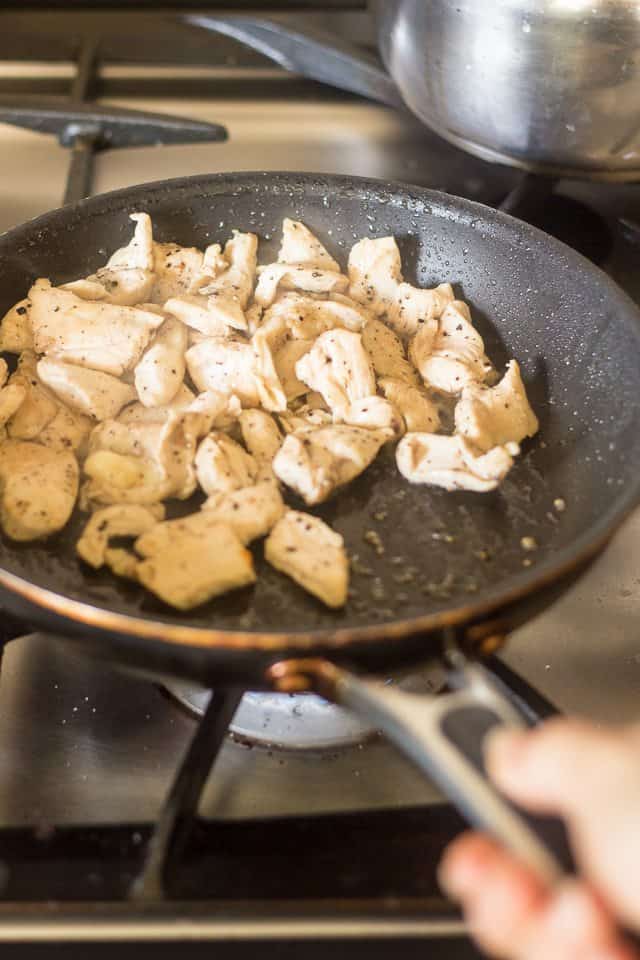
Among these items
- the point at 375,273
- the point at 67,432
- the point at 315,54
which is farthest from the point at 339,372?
the point at 315,54

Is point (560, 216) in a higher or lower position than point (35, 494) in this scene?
higher

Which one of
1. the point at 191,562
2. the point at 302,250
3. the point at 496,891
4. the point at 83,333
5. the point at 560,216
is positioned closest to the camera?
the point at 496,891

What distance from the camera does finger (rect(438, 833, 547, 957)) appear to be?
1.57ft

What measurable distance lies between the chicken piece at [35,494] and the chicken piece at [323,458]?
19 centimetres

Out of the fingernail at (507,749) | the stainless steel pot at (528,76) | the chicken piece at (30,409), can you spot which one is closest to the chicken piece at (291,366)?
the chicken piece at (30,409)

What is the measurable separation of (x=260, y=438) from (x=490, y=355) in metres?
0.30

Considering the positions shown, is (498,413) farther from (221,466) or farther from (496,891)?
(496,891)

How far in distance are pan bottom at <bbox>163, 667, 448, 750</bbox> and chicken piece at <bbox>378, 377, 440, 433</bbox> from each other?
0.85 feet

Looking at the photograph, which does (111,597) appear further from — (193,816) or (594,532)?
(594,532)

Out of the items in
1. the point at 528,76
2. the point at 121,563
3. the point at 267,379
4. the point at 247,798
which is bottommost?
the point at 247,798

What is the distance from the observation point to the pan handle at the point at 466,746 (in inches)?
20.6

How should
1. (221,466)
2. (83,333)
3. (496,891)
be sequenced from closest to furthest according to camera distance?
(496,891) < (221,466) < (83,333)

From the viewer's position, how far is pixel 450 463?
90cm

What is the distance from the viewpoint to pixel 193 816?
71 cm
